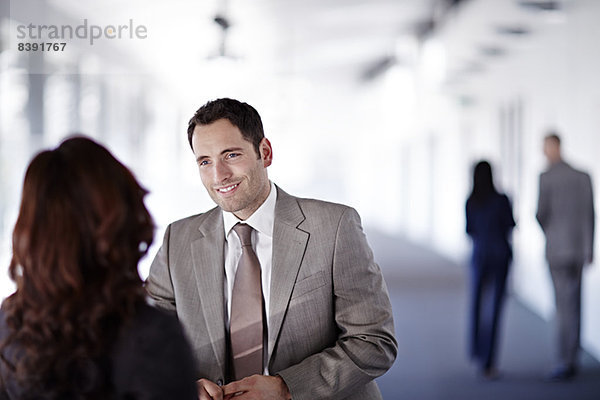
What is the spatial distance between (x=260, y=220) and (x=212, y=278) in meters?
0.23

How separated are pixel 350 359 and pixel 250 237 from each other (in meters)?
0.48

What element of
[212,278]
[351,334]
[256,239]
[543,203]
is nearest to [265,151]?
[256,239]

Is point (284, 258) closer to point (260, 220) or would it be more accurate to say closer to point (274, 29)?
point (260, 220)

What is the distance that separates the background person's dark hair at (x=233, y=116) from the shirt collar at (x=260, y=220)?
0.18m

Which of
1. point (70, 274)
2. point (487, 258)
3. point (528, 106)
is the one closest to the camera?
point (70, 274)

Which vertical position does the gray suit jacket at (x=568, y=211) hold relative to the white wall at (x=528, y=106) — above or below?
below

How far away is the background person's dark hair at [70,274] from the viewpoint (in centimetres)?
107

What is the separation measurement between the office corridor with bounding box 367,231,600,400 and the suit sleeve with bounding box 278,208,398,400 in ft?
10.9

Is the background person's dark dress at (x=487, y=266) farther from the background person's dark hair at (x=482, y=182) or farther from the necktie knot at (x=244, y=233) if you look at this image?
the necktie knot at (x=244, y=233)

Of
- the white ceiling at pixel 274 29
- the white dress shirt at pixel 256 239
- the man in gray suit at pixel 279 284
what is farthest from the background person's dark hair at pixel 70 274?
the white ceiling at pixel 274 29

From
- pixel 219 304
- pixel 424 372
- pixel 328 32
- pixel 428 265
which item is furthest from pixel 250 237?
pixel 428 265

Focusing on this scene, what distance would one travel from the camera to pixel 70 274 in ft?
3.50

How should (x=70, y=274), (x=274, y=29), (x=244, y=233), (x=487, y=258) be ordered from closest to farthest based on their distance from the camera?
(x=70, y=274) → (x=244, y=233) → (x=487, y=258) → (x=274, y=29)

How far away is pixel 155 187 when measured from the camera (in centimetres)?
558
